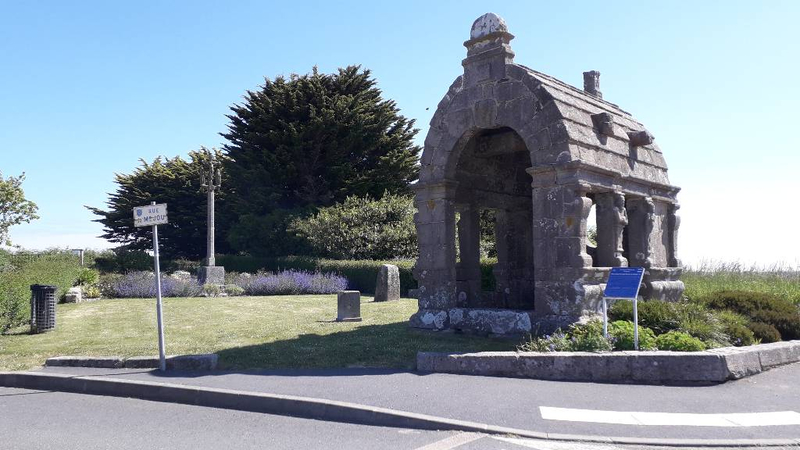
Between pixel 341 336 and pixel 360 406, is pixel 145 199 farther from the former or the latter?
pixel 360 406

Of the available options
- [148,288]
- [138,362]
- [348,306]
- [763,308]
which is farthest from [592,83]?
[148,288]

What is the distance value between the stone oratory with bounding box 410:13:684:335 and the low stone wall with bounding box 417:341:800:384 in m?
1.62

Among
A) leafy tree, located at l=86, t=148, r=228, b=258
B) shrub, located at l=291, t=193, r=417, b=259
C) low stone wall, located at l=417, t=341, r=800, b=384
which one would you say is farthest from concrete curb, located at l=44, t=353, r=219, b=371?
leafy tree, located at l=86, t=148, r=228, b=258

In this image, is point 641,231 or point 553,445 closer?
point 553,445

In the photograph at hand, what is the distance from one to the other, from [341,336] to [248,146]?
22262 millimetres

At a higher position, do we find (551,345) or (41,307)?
(41,307)

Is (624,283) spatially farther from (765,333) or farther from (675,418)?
(765,333)

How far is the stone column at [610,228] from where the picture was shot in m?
9.94

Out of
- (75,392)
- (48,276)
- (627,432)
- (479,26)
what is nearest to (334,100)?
(48,276)

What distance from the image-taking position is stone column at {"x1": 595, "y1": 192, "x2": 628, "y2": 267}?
994 cm

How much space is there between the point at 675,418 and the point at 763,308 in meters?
5.36

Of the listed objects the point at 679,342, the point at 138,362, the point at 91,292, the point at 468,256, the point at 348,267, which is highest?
the point at 468,256

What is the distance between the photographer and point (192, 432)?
5852mm

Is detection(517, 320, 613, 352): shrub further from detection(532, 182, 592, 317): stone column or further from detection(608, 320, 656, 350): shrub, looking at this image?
detection(532, 182, 592, 317): stone column
